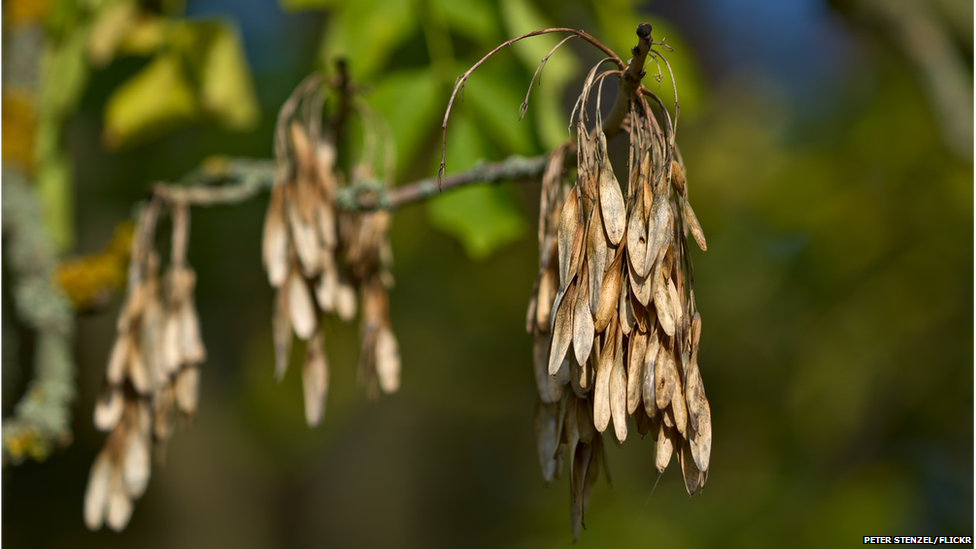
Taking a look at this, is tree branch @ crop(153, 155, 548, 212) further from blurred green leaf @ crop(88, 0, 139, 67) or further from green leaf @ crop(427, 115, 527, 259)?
blurred green leaf @ crop(88, 0, 139, 67)

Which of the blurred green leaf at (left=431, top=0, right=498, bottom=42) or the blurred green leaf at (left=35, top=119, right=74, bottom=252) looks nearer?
the blurred green leaf at (left=431, top=0, right=498, bottom=42)

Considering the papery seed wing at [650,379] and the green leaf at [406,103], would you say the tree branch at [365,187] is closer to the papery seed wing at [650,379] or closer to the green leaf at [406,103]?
the green leaf at [406,103]

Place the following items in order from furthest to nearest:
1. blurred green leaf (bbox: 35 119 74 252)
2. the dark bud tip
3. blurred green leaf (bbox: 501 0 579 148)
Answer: blurred green leaf (bbox: 35 119 74 252) < blurred green leaf (bbox: 501 0 579 148) < the dark bud tip

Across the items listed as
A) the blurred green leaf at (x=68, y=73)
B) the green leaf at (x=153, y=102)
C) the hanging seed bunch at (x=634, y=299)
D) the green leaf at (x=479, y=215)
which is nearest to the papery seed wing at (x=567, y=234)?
the hanging seed bunch at (x=634, y=299)

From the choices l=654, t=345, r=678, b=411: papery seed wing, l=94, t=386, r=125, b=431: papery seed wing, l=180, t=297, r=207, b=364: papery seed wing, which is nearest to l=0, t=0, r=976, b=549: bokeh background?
l=180, t=297, r=207, b=364: papery seed wing

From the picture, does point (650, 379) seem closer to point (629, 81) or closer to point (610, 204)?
point (610, 204)

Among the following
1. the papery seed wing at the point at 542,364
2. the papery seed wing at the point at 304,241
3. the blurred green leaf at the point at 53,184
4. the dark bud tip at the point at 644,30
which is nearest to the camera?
the dark bud tip at the point at 644,30

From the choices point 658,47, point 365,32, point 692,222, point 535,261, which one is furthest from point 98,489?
point 535,261

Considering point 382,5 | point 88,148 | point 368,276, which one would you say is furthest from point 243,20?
point 368,276

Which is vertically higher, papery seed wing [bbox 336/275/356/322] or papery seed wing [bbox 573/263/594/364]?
papery seed wing [bbox 336/275/356/322]
